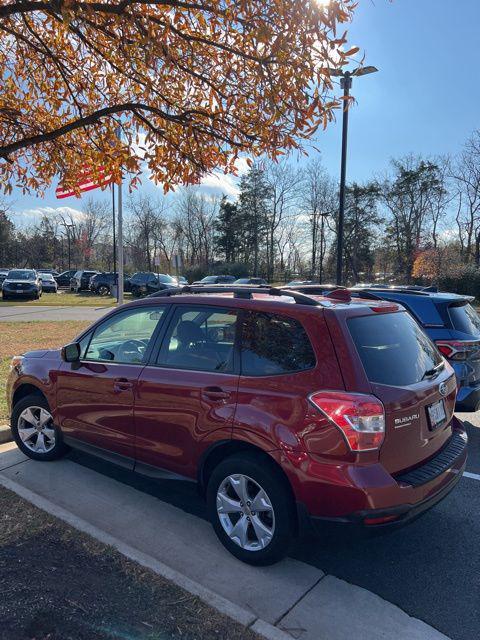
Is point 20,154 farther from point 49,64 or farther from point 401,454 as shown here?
point 401,454

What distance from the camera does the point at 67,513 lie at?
139 inches

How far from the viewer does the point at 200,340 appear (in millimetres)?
3502

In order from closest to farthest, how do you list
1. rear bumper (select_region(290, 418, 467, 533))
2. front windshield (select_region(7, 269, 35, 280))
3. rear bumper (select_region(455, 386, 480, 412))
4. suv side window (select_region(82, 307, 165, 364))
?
1. rear bumper (select_region(290, 418, 467, 533))
2. suv side window (select_region(82, 307, 165, 364))
3. rear bumper (select_region(455, 386, 480, 412))
4. front windshield (select_region(7, 269, 35, 280))

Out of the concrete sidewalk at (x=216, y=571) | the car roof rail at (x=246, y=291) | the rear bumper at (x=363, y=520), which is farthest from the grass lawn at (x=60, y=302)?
the rear bumper at (x=363, y=520)

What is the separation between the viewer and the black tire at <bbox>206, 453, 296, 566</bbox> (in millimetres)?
2838

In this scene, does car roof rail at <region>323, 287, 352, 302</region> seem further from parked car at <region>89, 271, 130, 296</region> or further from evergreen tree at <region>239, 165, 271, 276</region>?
evergreen tree at <region>239, 165, 271, 276</region>

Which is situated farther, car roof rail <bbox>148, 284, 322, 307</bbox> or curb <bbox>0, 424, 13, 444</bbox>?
curb <bbox>0, 424, 13, 444</bbox>

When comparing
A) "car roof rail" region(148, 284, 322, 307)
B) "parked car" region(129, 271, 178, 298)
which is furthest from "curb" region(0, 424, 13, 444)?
"parked car" region(129, 271, 178, 298)

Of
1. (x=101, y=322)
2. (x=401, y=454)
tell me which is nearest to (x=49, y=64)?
(x=101, y=322)

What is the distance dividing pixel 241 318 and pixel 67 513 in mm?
1942

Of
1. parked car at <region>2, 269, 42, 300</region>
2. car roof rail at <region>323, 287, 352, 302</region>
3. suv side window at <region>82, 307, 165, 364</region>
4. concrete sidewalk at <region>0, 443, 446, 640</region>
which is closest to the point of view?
concrete sidewalk at <region>0, 443, 446, 640</region>

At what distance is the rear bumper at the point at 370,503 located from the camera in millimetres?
2602

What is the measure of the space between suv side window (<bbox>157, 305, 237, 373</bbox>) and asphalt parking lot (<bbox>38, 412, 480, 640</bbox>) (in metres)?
0.86

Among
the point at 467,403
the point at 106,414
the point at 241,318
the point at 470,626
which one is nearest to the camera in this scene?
the point at 470,626
